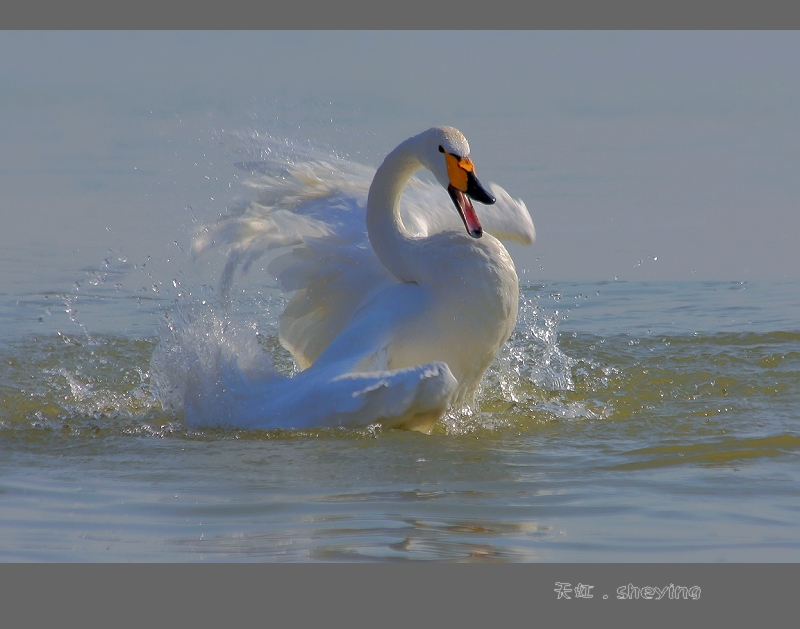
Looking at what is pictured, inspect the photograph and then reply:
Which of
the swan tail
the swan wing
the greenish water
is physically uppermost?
the swan wing

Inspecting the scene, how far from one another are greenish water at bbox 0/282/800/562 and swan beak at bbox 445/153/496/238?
4.18 feet

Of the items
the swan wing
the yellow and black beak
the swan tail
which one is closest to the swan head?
the yellow and black beak

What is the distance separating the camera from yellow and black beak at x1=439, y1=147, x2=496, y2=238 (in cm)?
720

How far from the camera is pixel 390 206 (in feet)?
24.9

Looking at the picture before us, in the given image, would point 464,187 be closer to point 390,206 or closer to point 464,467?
point 390,206

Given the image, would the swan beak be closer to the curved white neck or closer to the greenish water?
the curved white neck

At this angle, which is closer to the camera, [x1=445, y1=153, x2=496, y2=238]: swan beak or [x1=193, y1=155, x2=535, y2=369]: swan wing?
[x1=445, y1=153, x2=496, y2=238]: swan beak

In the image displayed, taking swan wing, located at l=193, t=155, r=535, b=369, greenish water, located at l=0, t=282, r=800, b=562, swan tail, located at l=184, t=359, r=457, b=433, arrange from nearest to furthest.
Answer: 1. greenish water, located at l=0, t=282, r=800, b=562
2. swan tail, located at l=184, t=359, r=457, b=433
3. swan wing, located at l=193, t=155, r=535, b=369

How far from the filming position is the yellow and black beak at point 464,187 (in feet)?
23.6

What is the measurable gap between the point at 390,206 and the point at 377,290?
57 cm

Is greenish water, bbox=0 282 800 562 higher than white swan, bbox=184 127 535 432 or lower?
lower

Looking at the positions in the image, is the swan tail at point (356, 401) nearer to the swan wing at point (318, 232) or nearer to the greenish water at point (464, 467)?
the greenish water at point (464, 467)

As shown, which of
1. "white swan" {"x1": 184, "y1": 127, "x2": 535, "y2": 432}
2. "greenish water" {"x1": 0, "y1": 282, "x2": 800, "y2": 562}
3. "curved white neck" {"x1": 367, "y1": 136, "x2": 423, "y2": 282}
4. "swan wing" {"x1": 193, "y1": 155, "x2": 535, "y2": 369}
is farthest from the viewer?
"swan wing" {"x1": 193, "y1": 155, "x2": 535, "y2": 369}

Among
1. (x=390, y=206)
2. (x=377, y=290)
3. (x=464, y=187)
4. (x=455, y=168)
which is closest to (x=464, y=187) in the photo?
(x=464, y=187)
